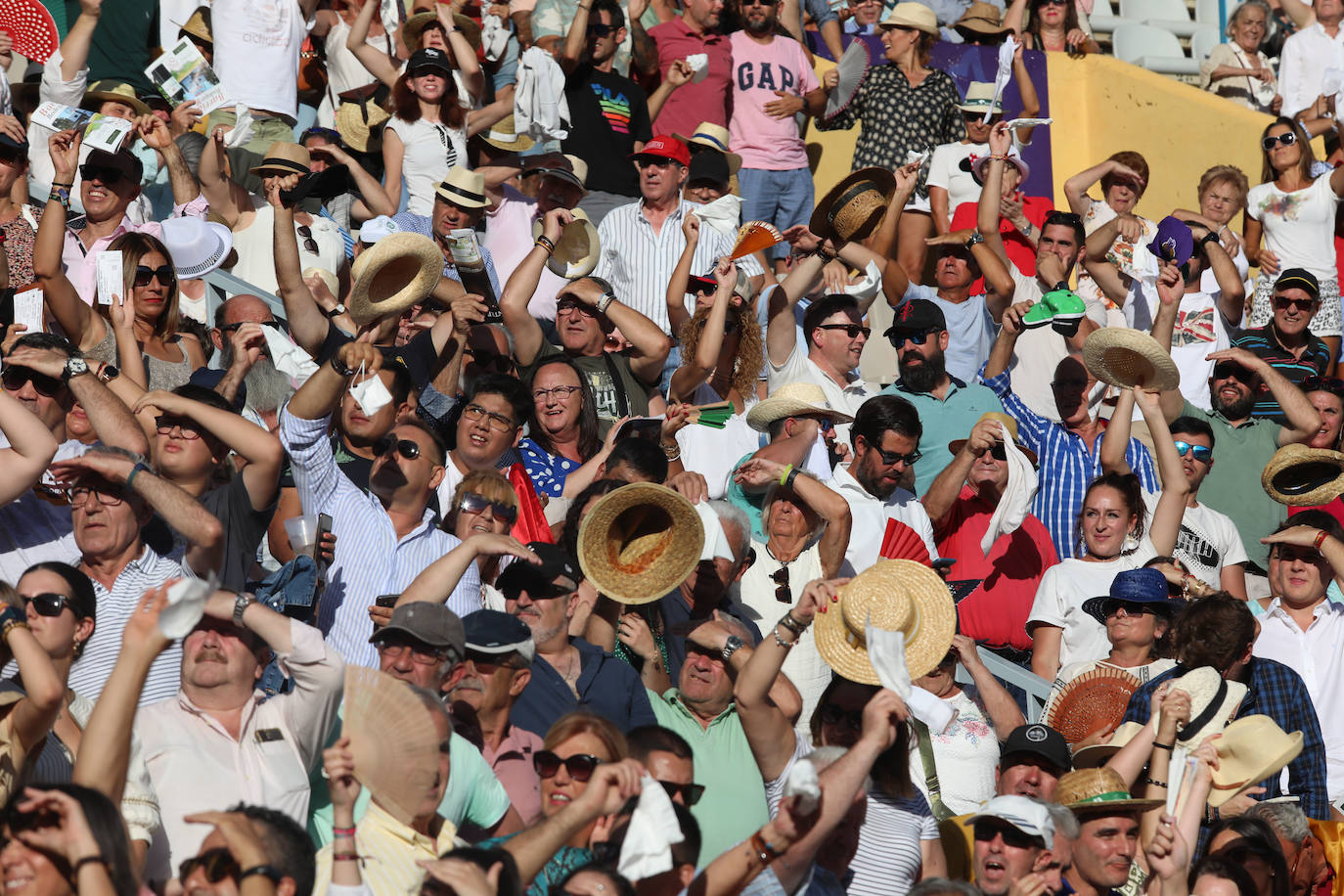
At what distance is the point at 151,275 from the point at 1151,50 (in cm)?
1034

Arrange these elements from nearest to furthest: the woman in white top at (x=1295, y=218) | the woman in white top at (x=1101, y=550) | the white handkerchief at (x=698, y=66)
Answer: the woman in white top at (x=1101, y=550) < the white handkerchief at (x=698, y=66) < the woman in white top at (x=1295, y=218)

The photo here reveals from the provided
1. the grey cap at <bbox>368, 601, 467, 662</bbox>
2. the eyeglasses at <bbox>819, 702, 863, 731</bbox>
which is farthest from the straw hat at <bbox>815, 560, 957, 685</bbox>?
the grey cap at <bbox>368, 601, 467, 662</bbox>

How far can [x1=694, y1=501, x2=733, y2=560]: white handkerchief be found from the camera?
21.9 ft

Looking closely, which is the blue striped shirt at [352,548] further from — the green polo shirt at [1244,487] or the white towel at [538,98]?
the green polo shirt at [1244,487]

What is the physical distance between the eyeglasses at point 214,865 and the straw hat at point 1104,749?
3.25m

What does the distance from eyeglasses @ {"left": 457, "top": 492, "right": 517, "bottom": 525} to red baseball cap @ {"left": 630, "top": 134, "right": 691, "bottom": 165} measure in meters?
3.08

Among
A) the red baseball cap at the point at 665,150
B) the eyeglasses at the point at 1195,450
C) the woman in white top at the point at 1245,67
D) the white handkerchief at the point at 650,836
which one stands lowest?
the woman in white top at the point at 1245,67

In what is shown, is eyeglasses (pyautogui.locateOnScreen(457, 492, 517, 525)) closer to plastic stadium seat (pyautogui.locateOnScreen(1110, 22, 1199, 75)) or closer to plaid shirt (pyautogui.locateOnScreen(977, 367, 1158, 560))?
plaid shirt (pyautogui.locateOnScreen(977, 367, 1158, 560))

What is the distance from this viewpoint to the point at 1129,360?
869 centimetres

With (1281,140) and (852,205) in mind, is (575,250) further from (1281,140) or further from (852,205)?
(1281,140)

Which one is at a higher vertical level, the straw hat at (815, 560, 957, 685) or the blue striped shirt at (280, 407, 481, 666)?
the straw hat at (815, 560, 957, 685)

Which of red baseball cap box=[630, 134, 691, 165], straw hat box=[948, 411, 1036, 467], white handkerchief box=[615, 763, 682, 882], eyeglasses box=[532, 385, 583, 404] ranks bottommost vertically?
straw hat box=[948, 411, 1036, 467]

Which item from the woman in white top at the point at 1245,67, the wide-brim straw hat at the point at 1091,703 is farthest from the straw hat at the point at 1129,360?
the woman in white top at the point at 1245,67

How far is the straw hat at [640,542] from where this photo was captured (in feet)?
21.0
